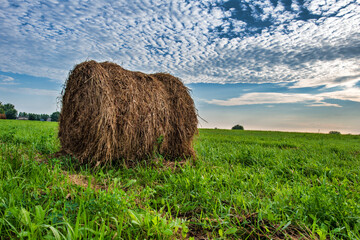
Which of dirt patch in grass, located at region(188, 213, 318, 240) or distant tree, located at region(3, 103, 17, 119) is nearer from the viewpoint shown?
dirt patch in grass, located at region(188, 213, 318, 240)

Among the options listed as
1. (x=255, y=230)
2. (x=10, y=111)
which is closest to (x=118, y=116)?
(x=255, y=230)

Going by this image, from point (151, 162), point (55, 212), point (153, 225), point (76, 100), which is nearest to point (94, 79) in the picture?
point (76, 100)

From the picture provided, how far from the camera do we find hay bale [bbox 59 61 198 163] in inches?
198

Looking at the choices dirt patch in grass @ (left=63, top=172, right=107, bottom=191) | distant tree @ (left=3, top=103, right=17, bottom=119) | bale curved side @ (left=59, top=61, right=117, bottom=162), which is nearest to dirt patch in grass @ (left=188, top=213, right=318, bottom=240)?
dirt patch in grass @ (left=63, top=172, right=107, bottom=191)

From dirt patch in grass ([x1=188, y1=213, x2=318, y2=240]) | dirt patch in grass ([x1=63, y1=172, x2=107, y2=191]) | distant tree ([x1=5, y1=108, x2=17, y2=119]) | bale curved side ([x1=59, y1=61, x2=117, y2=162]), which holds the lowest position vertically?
dirt patch in grass ([x1=188, y1=213, x2=318, y2=240])

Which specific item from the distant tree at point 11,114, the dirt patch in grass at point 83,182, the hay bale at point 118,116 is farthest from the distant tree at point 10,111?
the dirt patch in grass at point 83,182

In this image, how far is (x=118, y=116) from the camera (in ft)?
17.2

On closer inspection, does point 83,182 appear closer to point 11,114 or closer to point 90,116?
point 90,116

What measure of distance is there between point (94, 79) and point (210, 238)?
A: 408 cm

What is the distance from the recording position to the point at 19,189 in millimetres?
3393

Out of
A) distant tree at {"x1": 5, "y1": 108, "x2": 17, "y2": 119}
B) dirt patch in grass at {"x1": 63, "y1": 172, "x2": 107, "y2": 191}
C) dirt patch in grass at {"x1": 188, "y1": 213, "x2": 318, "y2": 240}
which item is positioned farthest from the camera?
distant tree at {"x1": 5, "y1": 108, "x2": 17, "y2": 119}

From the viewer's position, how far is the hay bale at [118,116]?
5.04 meters

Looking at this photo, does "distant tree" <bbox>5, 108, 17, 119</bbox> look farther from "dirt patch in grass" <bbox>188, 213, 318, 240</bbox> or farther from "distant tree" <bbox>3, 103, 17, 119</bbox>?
"dirt patch in grass" <bbox>188, 213, 318, 240</bbox>

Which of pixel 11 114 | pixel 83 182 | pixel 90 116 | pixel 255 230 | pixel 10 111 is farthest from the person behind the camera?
pixel 10 111
